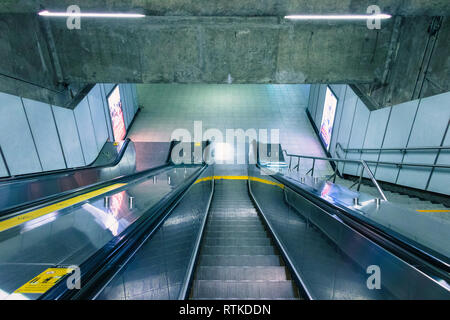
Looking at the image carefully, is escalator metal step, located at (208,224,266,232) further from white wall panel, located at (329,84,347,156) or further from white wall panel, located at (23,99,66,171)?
white wall panel, located at (329,84,347,156)

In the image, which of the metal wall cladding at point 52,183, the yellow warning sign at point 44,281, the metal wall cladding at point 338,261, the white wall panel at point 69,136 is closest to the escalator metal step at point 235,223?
the metal wall cladding at point 338,261

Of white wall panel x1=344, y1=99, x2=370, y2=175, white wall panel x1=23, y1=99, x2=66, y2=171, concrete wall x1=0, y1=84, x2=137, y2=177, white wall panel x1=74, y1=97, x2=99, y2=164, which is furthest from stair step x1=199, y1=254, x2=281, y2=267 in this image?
white wall panel x1=344, y1=99, x2=370, y2=175

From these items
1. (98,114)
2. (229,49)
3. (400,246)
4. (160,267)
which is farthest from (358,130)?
(98,114)

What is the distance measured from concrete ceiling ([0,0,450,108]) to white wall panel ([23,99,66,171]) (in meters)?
0.29

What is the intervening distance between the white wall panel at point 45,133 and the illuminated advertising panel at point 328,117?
31.5 ft

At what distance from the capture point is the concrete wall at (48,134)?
409 cm

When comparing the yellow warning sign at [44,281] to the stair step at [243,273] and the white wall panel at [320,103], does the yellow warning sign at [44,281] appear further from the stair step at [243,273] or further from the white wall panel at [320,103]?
the white wall panel at [320,103]

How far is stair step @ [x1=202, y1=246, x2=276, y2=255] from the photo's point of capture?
→ 3.34m

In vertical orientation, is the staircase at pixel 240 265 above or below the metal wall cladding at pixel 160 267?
below

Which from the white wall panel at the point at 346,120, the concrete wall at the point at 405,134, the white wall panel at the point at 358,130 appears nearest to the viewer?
the concrete wall at the point at 405,134

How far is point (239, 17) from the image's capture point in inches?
203

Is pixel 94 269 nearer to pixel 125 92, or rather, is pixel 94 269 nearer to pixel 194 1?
pixel 194 1

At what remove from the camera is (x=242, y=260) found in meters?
2.98

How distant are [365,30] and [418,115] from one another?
7.45 feet
